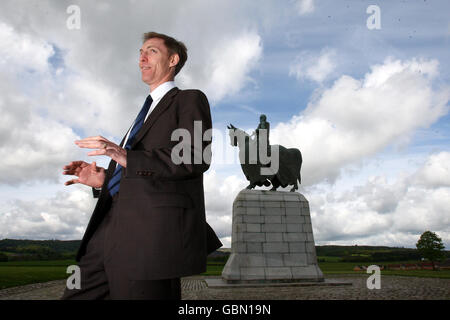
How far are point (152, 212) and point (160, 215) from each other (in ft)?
0.19

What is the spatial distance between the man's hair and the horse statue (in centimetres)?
1263

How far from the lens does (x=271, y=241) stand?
14.9 metres

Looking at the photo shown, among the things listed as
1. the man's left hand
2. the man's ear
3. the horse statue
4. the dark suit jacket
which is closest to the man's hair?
the man's ear

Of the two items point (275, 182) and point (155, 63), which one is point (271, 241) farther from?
point (155, 63)

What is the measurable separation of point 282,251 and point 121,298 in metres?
13.4

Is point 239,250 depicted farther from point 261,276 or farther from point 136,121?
point 136,121

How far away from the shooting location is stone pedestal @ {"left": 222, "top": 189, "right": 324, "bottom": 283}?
46.8 feet
